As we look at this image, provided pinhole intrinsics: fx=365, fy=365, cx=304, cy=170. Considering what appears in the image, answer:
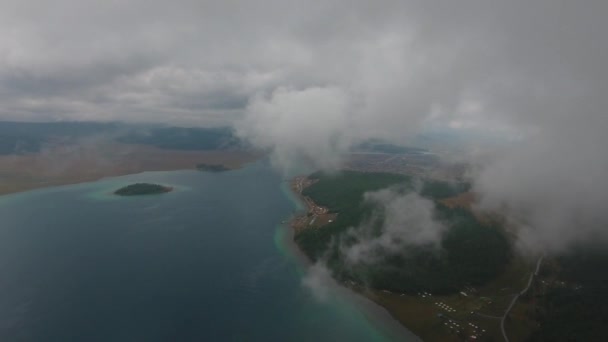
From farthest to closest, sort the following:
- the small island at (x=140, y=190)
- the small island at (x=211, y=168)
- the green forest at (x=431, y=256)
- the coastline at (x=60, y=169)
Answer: the small island at (x=211, y=168) < the coastline at (x=60, y=169) < the small island at (x=140, y=190) < the green forest at (x=431, y=256)

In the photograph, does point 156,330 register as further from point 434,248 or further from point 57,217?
point 57,217

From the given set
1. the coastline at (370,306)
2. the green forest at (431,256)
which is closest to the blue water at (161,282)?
the coastline at (370,306)

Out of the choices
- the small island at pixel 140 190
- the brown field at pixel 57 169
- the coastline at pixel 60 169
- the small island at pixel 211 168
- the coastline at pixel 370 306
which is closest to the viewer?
the coastline at pixel 370 306

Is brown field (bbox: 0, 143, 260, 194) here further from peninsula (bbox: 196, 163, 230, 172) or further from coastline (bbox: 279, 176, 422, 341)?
coastline (bbox: 279, 176, 422, 341)

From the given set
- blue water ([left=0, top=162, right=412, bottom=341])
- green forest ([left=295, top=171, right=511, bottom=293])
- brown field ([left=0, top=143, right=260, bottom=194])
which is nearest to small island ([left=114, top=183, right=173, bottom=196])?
blue water ([left=0, top=162, right=412, bottom=341])

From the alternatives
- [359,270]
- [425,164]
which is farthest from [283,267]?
[425,164]

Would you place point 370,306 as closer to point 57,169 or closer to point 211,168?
point 211,168

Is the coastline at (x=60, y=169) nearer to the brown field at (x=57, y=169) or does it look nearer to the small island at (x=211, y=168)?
the brown field at (x=57, y=169)

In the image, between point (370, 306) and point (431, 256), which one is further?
point (431, 256)

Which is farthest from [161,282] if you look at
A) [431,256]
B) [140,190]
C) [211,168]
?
[211,168]
